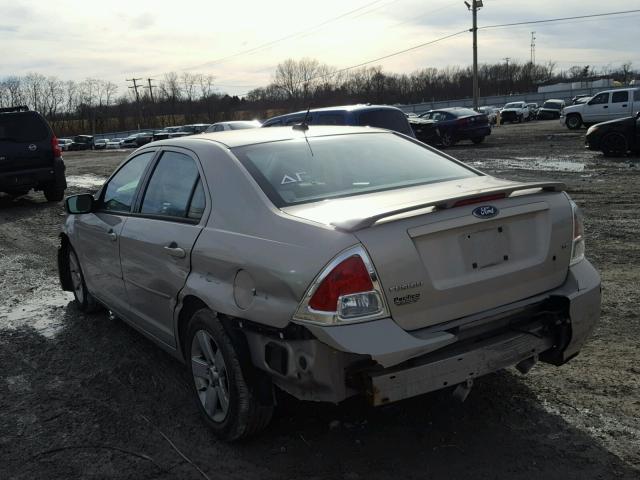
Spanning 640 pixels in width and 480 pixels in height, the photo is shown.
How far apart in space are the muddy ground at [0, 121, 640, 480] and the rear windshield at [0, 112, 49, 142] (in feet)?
31.6

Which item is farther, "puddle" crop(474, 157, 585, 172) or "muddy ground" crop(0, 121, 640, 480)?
"puddle" crop(474, 157, 585, 172)

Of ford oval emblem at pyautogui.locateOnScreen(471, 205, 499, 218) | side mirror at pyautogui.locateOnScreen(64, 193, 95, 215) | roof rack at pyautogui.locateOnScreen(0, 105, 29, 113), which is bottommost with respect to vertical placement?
side mirror at pyautogui.locateOnScreen(64, 193, 95, 215)

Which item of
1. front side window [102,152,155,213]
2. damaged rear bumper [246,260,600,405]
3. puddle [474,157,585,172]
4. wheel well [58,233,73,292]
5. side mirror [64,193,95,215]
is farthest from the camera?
puddle [474,157,585,172]

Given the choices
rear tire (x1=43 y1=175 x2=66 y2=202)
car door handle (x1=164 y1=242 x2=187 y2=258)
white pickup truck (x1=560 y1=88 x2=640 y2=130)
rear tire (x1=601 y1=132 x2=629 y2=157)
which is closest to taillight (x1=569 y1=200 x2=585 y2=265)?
car door handle (x1=164 y1=242 x2=187 y2=258)

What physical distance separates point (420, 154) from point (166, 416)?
2342mm

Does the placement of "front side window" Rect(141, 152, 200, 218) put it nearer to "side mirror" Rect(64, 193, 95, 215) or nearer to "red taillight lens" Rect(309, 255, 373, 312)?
"side mirror" Rect(64, 193, 95, 215)

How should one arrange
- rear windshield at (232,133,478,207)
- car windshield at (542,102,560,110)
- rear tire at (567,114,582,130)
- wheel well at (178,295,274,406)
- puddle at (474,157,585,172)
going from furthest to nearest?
1. car windshield at (542,102,560,110)
2. rear tire at (567,114,582,130)
3. puddle at (474,157,585,172)
4. rear windshield at (232,133,478,207)
5. wheel well at (178,295,274,406)

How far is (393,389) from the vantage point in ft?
8.79

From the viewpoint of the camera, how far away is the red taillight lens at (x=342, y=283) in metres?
2.65

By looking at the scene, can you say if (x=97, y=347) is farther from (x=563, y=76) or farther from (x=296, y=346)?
(x=563, y=76)

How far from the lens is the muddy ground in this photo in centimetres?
299

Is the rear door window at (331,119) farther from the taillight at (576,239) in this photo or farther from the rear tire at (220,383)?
the rear tire at (220,383)

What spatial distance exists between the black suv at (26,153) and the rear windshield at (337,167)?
37.4 ft

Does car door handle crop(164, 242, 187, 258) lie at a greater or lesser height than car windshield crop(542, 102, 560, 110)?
lesser
